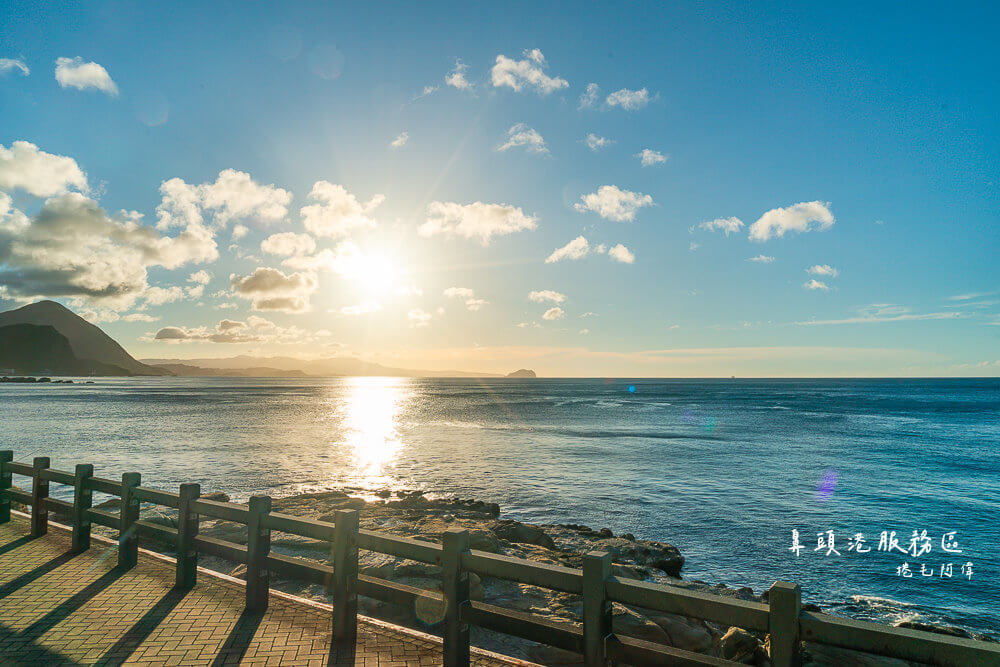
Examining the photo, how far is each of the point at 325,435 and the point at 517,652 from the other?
49.0 metres

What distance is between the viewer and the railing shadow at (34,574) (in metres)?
8.16

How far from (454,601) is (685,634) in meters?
6.34

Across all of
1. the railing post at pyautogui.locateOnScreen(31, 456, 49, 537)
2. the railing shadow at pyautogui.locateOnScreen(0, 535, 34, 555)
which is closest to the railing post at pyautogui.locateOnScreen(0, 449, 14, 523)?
the railing post at pyautogui.locateOnScreen(31, 456, 49, 537)

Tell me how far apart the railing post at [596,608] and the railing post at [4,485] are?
1247 centimetres

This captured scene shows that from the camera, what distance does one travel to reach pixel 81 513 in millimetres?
10141

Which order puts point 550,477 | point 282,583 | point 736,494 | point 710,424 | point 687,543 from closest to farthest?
point 282,583, point 687,543, point 736,494, point 550,477, point 710,424

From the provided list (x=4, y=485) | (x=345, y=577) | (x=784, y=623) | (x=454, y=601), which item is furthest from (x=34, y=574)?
(x=784, y=623)

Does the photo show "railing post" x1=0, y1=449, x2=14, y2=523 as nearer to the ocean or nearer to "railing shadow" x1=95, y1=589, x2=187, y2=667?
"railing shadow" x1=95, y1=589, x2=187, y2=667

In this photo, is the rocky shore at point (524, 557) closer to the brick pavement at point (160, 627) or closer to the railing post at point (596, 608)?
the brick pavement at point (160, 627)

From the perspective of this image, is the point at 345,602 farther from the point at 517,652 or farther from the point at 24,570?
the point at 24,570

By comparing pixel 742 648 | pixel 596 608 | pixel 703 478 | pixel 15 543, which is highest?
pixel 596 608

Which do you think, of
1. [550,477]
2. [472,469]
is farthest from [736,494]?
[472,469]

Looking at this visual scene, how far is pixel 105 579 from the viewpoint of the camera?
8656 millimetres

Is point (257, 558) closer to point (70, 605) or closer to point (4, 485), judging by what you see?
point (70, 605)
